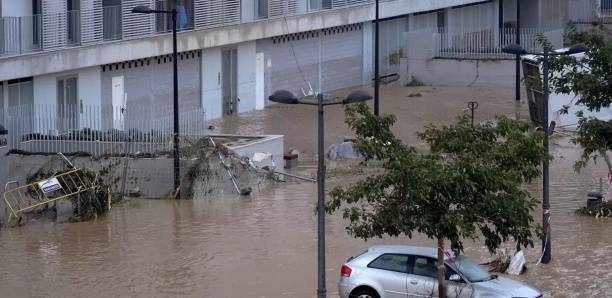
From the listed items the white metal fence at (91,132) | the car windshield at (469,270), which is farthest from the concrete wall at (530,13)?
the car windshield at (469,270)

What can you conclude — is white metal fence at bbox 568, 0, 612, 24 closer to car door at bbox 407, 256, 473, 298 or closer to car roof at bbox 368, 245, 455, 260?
car roof at bbox 368, 245, 455, 260

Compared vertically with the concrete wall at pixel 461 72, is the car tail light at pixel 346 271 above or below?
below

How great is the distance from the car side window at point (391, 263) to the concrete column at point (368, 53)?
36.7 meters

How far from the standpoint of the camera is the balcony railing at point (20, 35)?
112 ft

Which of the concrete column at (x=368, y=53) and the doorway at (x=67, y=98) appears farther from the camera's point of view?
the concrete column at (x=368, y=53)

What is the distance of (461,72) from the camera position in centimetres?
5259

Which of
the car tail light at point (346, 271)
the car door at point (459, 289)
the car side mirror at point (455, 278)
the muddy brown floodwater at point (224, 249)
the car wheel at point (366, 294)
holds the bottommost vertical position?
the muddy brown floodwater at point (224, 249)

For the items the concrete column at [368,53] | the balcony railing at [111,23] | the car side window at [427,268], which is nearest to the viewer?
the car side window at [427,268]

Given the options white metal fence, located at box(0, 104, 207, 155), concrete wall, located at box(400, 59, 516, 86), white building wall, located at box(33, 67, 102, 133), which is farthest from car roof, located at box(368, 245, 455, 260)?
concrete wall, located at box(400, 59, 516, 86)

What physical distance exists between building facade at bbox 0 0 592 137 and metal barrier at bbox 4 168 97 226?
3.49m

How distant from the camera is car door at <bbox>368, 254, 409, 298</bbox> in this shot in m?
18.6

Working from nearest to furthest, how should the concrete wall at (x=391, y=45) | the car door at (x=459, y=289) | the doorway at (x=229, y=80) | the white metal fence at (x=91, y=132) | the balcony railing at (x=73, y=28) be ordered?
1. the car door at (x=459, y=289)
2. the white metal fence at (x=91, y=132)
3. the balcony railing at (x=73, y=28)
4. the doorway at (x=229, y=80)
5. the concrete wall at (x=391, y=45)

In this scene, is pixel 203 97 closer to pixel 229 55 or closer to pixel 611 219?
pixel 229 55

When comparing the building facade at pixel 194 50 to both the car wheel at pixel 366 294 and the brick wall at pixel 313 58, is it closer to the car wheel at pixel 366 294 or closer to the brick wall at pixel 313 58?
the brick wall at pixel 313 58
